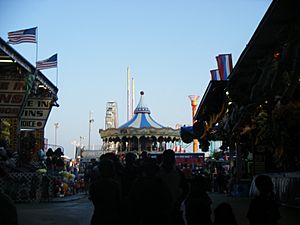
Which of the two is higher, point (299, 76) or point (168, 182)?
point (299, 76)

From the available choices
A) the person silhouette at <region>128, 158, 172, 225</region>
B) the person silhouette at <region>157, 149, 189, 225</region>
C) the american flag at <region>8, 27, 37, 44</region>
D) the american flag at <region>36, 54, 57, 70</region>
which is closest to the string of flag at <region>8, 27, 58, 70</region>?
the american flag at <region>8, 27, 37, 44</region>

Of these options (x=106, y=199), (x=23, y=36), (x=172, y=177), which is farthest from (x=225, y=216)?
(x=23, y=36)

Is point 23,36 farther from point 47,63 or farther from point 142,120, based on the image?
point 142,120

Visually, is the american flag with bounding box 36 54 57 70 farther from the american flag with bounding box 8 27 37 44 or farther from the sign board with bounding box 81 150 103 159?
the sign board with bounding box 81 150 103 159

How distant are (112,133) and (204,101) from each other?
1134 inches

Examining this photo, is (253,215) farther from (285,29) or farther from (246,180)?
(246,180)

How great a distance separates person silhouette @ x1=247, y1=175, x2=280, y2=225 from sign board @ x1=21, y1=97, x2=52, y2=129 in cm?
1701

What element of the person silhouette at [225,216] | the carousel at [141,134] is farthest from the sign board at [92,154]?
the person silhouette at [225,216]

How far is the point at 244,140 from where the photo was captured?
18.7m

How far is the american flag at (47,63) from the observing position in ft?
84.3

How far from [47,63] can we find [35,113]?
191 inches

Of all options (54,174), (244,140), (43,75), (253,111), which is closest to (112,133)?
(43,75)

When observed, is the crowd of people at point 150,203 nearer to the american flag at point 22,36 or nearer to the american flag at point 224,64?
the american flag at point 22,36

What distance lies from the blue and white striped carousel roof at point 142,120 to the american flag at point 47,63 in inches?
941
